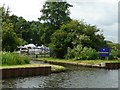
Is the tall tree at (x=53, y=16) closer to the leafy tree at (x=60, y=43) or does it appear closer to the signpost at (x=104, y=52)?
the leafy tree at (x=60, y=43)

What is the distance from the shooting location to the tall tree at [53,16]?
5884cm

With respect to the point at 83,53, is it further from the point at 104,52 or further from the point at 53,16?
the point at 53,16

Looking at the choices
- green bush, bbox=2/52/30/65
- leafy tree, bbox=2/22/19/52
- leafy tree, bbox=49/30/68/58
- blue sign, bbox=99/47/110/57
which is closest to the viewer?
green bush, bbox=2/52/30/65

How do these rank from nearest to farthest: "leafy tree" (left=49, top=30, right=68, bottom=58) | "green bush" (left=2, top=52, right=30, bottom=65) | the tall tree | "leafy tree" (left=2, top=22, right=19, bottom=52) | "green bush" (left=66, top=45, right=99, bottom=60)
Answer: "green bush" (left=2, top=52, right=30, bottom=65) < "leafy tree" (left=2, top=22, right=19, bottom=52) < "green bush" (left=66, top=45, right=99, bottom=60) < "leafy tree" (left=49, top=30, right=68, bottom=58) < the tall tree

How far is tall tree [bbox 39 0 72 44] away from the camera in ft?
193

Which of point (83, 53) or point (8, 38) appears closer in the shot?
point (8, 38)

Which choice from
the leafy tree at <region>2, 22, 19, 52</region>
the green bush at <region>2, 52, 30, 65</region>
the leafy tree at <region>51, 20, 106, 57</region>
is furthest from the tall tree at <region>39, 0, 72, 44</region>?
the green bush at <region>2, 52, 30, 65</region>

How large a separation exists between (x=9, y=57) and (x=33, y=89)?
1030 cm

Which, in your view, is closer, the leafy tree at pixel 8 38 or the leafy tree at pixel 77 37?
the leafy tree at pixel 8 38

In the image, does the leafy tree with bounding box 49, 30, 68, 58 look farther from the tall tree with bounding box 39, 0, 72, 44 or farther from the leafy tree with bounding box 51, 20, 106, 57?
the tall tree with bounding box 39, 0, 72, 44

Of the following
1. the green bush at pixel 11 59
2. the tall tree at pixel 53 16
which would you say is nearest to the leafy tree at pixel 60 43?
the tall tree at pixel 53 16

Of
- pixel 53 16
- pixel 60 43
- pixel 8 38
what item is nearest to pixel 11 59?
pixel 8 38

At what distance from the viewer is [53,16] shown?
192 ft

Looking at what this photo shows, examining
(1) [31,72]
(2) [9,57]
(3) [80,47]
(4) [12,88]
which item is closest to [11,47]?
(3) [80,47]
